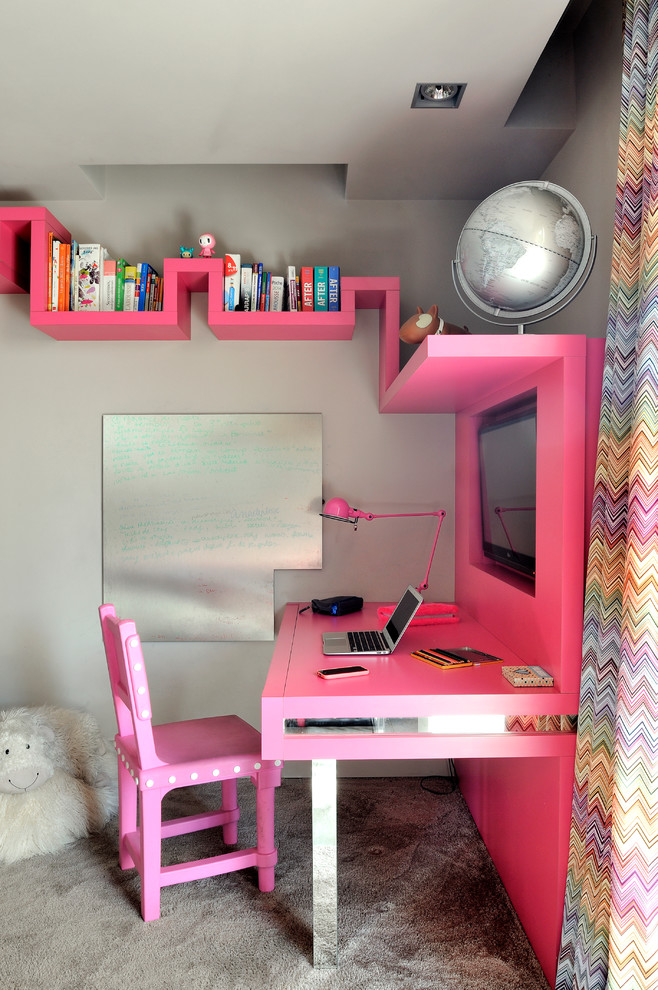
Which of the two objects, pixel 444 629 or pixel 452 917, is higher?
pixel 444 629

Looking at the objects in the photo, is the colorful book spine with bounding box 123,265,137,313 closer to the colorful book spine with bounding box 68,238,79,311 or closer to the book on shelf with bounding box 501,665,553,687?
the colorful book spine with bounding box 68,238,79,311

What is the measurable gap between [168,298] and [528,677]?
6.20 feet

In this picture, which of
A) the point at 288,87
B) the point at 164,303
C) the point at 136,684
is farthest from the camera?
the point at 164,303

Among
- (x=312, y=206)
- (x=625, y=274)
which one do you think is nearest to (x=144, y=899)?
(x=625, y=274)

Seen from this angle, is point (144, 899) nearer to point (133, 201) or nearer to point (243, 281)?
point (243, 281)

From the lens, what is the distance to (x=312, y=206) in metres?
2.81

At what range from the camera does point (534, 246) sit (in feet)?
5.05

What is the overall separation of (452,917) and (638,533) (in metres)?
1.28

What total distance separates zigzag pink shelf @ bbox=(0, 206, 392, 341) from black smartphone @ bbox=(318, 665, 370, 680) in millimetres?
1373

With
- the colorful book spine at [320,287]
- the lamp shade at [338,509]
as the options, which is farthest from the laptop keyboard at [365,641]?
the colorful book spine at [320,287]

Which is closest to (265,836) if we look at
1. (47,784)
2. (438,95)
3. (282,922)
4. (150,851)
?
(282,922)

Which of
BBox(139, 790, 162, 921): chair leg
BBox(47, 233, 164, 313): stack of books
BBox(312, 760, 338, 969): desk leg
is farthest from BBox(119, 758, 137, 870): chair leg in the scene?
BBox(47, 233, 164, 313): stack of books

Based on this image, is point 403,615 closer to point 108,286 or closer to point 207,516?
point 207,516

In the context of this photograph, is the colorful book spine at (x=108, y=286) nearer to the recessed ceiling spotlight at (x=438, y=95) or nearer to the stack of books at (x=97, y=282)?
the stack of books at (x=97, y=282)
